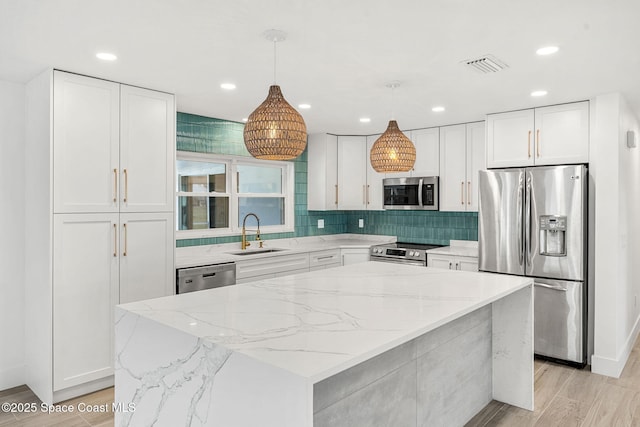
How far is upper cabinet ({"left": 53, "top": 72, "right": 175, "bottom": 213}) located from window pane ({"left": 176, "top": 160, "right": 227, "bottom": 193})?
91 cm

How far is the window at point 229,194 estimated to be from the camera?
14.7 ft

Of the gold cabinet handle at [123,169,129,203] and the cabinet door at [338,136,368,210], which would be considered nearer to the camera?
the gold cabinet handle at [123,169,129,203]

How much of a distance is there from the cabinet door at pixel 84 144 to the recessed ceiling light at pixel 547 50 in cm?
287

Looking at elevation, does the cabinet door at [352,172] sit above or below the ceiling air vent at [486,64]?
below

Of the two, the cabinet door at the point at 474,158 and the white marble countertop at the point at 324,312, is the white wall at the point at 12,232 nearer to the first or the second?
the white marble countertop at the point at 324,312

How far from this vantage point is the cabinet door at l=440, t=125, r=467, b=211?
4812 mm

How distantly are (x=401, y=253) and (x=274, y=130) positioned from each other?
3283 millimetres

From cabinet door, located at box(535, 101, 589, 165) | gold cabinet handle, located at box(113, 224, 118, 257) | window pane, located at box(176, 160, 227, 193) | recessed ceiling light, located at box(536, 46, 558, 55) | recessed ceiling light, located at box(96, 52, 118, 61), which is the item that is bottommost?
gold cabinet handle, located at box(113, 224, 118, 257)

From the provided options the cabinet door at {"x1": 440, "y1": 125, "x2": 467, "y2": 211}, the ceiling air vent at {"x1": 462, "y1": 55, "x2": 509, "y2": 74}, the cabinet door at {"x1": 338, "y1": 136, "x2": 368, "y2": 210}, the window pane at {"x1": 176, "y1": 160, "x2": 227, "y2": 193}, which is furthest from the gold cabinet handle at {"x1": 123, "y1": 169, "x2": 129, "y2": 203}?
the cabinet door at {"x1": 440, "y1": 125, "x2": 467, "y2": 211}

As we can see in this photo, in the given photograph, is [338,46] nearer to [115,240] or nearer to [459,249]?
[115,240]

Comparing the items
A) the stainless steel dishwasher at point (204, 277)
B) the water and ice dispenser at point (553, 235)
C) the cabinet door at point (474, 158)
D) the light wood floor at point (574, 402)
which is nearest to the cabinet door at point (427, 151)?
the cabinet door at point (474, 158)

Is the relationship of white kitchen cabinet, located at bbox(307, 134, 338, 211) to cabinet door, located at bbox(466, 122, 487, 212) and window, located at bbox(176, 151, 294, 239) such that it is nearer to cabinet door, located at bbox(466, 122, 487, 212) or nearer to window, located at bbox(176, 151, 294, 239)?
window, located at bbox(176, 151, 294, 239)

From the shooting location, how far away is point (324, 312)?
191 centimetres

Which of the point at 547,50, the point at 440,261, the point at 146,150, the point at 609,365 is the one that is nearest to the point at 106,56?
the point at 146,150
